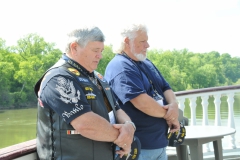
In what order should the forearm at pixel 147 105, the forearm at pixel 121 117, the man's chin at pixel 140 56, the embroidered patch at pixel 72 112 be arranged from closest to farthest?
the embroidered patch at pixel 72 112 → the forearm at pixel 121 117 → the forearm at pixel 147 105 → the man's chin at pixel 140 56

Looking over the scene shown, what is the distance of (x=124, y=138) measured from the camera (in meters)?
1.51

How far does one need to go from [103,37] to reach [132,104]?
0.56 meters

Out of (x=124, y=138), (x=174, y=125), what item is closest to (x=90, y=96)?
(x=124, y=138)

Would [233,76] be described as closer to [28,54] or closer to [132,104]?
[28,54]

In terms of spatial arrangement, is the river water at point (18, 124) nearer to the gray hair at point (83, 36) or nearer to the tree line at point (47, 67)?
the tree line at point (47, 67)

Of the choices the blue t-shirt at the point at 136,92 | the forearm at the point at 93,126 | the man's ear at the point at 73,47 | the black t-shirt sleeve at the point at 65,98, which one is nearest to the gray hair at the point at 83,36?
the man's ear at the point at 73,47

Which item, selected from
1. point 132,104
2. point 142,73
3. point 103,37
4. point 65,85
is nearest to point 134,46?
point 142,73

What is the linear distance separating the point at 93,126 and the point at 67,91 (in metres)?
0.16

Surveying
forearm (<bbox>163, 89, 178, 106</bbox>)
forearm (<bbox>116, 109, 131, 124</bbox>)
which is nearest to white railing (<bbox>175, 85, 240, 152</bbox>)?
forearm (<bbox>163, 89, 178, 106</bbox>)

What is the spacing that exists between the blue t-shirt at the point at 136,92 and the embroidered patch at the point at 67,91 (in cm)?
58

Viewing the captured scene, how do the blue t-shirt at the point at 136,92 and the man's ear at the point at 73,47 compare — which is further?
the blue t-shirt at the point at 136,92

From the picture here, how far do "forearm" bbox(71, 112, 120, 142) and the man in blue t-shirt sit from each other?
0.51 m

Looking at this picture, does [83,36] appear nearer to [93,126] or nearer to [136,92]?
[93,126]

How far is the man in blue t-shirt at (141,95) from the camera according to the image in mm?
1944
